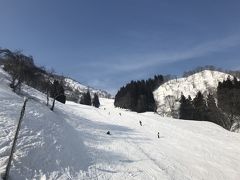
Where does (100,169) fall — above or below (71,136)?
below

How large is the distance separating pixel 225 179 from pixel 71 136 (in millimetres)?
16765

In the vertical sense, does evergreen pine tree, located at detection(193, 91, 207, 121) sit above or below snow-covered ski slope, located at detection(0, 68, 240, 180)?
above

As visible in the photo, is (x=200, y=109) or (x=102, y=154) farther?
(x=200, y=109)

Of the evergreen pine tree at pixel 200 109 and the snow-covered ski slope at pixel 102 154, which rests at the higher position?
the evergreen pine tree at pixel 200 109

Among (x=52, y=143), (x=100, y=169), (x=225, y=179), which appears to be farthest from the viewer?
(x=225, y=179)

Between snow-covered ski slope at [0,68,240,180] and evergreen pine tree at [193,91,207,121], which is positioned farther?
evergreen pine tree at [193,91,207,121]

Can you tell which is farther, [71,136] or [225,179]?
[71,136]

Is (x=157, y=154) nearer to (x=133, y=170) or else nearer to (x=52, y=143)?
(x=133, y=170)

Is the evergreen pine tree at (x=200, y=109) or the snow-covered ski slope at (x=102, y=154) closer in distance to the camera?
the snow-covered ski slope at (x=102, y=154)

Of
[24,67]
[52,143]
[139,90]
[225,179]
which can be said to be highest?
[139,90]

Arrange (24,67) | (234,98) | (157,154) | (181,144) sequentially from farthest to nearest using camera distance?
1. (234,98)
2. (24,67)
3. (181,144)
4. (157,154)

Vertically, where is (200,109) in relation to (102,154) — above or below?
above

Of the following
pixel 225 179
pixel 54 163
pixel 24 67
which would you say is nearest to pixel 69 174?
pixel 54 163

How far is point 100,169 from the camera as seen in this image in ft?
86.5
